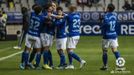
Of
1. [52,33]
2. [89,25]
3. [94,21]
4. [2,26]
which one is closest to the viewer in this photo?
[52,33]

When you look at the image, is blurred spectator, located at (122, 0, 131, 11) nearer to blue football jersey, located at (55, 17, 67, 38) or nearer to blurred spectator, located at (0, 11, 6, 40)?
blurred spectator, located at (0, 11, 6, 40)

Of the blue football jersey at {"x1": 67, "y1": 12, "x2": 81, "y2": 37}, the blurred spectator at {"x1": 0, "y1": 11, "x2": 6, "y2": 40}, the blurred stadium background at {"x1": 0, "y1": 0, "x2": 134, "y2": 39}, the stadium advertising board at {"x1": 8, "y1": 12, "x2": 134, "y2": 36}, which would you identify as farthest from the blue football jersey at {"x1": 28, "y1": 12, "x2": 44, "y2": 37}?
the stadium advertising board at {"x1": 8, "y1": 12, "x2": 134, "y2": 36}

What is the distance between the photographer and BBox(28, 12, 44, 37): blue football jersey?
19125 millimetres

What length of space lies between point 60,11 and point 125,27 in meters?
25.1

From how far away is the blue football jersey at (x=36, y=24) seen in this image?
62.7 feet

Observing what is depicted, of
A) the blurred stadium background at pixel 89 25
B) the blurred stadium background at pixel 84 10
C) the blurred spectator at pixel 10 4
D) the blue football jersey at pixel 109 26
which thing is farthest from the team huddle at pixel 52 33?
the blurred spectator at pixel 10 4

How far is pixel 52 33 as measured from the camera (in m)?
19.5

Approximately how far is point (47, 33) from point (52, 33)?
0.65 ft

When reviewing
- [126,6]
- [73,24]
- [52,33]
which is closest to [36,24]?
[52,33]

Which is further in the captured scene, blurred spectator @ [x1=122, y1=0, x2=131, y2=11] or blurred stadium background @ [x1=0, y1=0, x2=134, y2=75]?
blurred spectator @ [x1=122, y1=0, x2=131, y2=11]

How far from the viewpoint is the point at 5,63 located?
2216 centimetres

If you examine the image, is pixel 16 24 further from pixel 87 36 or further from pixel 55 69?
pixel 55 69

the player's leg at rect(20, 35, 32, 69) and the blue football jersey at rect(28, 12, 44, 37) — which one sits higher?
the blue football jersey at rect(28, 12, 44, 37)

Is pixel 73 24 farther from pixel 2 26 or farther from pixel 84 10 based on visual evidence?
pixel 84 10
